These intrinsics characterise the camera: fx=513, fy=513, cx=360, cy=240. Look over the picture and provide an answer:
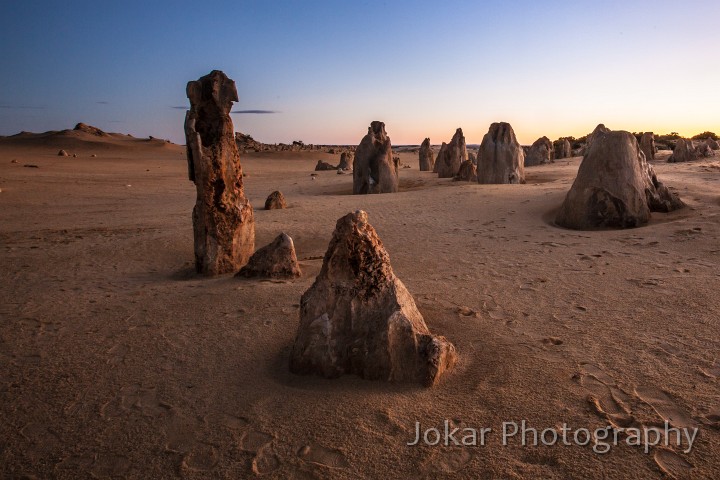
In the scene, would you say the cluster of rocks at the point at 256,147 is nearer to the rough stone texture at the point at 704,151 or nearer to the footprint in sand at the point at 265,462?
the rough stone texture at the point at 704,151

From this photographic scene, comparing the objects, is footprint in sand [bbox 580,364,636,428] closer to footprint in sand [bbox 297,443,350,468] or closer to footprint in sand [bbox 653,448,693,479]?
footprint in sand [bbox 653,448,693,479]

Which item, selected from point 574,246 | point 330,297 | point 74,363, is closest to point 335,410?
point 330,297

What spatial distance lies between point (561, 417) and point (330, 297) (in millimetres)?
1459

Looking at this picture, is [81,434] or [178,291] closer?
[81,434]

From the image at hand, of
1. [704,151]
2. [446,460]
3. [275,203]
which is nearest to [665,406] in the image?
[446,460]

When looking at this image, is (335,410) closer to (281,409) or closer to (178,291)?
(281,409)

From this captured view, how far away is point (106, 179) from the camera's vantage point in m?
20.8

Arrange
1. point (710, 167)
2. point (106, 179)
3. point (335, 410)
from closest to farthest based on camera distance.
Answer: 1. point (335, 410)
2. point (710, 167)
3. point (106, 179)

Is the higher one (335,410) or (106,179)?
(106,179)

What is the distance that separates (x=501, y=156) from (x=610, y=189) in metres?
A: 6.93

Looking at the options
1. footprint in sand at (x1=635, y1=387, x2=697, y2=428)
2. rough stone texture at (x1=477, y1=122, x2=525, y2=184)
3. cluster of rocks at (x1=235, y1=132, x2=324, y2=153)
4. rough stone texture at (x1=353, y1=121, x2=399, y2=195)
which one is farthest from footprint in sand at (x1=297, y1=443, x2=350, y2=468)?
cluster of rocks at (x1=235, y1=132, x2=324, y2=153)

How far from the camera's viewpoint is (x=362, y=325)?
10.3 ft

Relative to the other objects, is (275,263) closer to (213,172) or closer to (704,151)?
(213,172)

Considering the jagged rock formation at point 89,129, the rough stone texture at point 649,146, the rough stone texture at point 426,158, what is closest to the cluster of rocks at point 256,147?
the jagged rock formation at point 89,129
